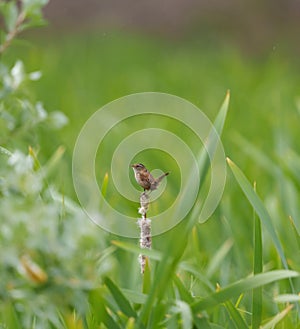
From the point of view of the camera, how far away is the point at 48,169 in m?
1.41

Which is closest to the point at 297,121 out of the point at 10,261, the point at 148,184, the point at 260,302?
the point at 260,302

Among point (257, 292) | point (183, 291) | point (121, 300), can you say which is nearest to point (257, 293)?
point (257, 292)

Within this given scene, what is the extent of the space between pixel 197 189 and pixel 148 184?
0.10 meters

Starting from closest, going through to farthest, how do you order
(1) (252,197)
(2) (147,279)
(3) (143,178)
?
(3) (143,178)
(2) (147,279)
(1) (252,197)

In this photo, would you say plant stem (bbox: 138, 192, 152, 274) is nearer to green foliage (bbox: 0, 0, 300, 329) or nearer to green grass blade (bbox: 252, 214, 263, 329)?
green foliage (bbox: 0, 0, 300, 329)

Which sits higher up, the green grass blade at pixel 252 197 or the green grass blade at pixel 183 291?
the green grass blade at pixel 252 197

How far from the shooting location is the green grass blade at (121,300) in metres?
0.90

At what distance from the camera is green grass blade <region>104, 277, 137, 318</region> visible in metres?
0.90

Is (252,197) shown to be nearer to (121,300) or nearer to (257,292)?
(257,292)

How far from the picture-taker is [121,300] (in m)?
0.92

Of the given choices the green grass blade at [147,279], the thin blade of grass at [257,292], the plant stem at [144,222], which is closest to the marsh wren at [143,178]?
the plant stem at [144,222]

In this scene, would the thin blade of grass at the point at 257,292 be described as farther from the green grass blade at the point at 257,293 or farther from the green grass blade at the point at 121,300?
the green grass blade at the point at 121,300

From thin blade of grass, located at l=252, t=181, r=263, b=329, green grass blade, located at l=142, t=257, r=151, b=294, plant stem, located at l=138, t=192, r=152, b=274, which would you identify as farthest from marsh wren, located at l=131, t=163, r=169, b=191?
thin blade of grass, located at l=252, t=181, r=263, b=329

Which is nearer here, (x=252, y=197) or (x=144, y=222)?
(x=144, y=222)
